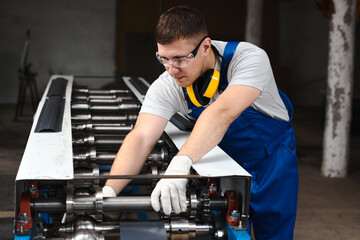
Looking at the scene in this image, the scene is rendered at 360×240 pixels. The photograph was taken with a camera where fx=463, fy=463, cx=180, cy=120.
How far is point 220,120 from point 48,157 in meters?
0.59

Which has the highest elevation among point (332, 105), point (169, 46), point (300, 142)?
point (169, 46)

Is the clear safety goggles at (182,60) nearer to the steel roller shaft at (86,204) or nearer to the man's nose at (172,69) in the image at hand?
the man's nose at (172,69)

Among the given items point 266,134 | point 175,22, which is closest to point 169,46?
point 175,22

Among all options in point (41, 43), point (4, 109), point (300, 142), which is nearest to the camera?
point (300, 142)

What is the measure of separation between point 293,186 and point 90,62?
876 cm

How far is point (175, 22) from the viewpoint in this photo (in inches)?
64.1

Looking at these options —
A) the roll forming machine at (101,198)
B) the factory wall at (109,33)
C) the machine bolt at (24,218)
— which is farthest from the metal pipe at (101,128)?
the factory wall at (109,33)

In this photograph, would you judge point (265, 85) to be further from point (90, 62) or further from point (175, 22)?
point (90, 62)

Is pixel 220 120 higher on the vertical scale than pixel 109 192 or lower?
higher

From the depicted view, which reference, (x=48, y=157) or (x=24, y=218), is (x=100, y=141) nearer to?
(x=48, y=157)

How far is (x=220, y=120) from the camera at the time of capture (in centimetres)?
162

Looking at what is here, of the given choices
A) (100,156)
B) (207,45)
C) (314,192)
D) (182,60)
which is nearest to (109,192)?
(100,156)

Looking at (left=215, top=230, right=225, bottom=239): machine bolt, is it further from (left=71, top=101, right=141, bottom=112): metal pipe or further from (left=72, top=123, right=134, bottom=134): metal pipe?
(left=71, top=101, right=141, bottom=112): metal pipe

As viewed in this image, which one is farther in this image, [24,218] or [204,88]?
[204,88]
